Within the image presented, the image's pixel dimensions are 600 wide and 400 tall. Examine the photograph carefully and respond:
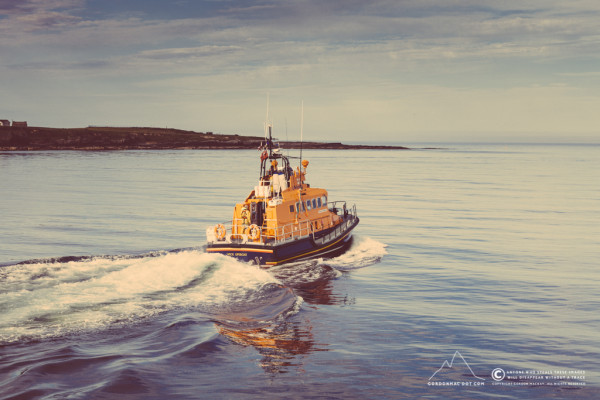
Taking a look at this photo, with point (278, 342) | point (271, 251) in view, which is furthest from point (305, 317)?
point (271, 251)

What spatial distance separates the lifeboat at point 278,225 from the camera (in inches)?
878

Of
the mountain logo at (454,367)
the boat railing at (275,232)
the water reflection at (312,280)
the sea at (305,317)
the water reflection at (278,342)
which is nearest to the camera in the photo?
the sea at (305,317)

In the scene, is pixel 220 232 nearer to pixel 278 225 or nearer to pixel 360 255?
pixel 278 225

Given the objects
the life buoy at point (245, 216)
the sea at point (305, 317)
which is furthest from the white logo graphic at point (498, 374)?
the life buoy at point (245, 216)

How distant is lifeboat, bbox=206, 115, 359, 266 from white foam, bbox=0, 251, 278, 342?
1.49 metres

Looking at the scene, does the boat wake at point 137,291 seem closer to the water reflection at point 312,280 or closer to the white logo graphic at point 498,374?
the water reflection at point 312,280

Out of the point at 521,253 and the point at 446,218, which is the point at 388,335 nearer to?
the point at 521,253

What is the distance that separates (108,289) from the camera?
1659 cm

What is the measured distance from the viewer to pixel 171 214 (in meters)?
39.8

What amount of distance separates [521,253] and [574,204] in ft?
77.7

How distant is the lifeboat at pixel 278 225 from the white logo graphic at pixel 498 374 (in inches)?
456

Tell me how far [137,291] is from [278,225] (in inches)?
337

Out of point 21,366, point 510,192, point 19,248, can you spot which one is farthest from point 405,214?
point 21,366

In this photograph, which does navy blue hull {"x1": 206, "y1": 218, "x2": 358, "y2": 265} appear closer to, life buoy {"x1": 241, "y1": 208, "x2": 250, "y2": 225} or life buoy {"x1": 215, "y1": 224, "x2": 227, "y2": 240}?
life buoy {"x1": 215, "y1": 224, "x2": 227, "y2": 240}
